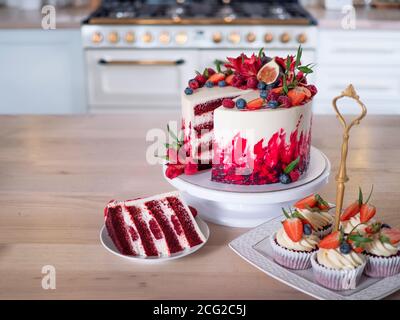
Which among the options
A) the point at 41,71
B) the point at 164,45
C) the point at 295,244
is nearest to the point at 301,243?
the point at 295,244

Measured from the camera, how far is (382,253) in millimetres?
1130

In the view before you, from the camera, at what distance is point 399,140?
194 centimetres

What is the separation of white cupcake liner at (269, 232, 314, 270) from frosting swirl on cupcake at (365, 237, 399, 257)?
0.36 ft

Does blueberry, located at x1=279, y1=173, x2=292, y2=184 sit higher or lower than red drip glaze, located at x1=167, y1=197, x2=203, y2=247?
higher

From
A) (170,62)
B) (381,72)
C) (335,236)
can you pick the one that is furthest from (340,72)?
(335,236)

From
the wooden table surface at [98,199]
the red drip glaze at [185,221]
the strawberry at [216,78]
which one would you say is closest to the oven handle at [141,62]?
the wooden table surface at [98,199]

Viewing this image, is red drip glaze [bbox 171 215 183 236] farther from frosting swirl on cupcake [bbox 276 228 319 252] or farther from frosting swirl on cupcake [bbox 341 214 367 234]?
frosting swirl on cupcake [bbox 341 214 367 234]

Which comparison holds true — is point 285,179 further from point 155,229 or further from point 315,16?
point 315,16

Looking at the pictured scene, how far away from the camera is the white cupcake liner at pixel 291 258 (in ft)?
3.80

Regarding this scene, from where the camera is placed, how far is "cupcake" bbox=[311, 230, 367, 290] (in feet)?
3.58

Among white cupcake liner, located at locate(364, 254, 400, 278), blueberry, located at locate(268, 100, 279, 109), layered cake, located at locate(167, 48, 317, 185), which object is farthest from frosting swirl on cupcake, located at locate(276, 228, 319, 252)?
blueberry, located at locate(268, 100, 279, 109)

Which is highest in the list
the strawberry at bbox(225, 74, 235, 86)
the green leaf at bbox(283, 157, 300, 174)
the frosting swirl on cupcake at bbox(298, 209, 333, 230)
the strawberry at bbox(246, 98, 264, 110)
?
the strawberry at bbox(225, 74, 235, 86)

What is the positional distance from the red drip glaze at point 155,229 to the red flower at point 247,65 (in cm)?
48

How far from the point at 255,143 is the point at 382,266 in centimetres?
39
